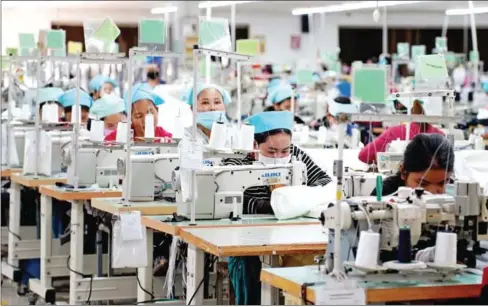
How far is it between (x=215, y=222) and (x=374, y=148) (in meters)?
2.05

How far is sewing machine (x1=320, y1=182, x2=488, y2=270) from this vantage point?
3.67m

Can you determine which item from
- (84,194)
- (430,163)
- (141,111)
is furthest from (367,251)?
(141,111)

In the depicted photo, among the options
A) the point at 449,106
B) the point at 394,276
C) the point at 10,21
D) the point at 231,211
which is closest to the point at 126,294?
the point at 231,211

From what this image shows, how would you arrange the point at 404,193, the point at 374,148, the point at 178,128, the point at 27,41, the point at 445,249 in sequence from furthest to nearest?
the point at 27,41
the point at 178,128
the point at 374,148
the point at 404,193
the point at 445,249

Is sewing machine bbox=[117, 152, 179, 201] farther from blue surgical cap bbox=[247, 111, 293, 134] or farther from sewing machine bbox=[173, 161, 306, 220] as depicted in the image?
sewing machine bbox=[173, 161, 306, 220]

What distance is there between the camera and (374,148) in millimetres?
6867

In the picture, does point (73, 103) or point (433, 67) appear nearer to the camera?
point (433, 67)

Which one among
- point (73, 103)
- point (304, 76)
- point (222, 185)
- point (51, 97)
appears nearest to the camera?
point (222, 185)

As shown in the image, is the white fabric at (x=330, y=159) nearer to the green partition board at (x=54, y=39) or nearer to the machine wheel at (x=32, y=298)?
the machine wheel at (x=32, y=298)

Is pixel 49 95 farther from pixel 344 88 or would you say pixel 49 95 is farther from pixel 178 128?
pixel 344 88

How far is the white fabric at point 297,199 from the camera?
5.16 metres

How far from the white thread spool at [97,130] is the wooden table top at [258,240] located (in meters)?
2.21

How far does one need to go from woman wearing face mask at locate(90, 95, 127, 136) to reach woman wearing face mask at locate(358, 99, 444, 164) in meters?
1.68

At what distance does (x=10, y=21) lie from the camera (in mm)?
20750
